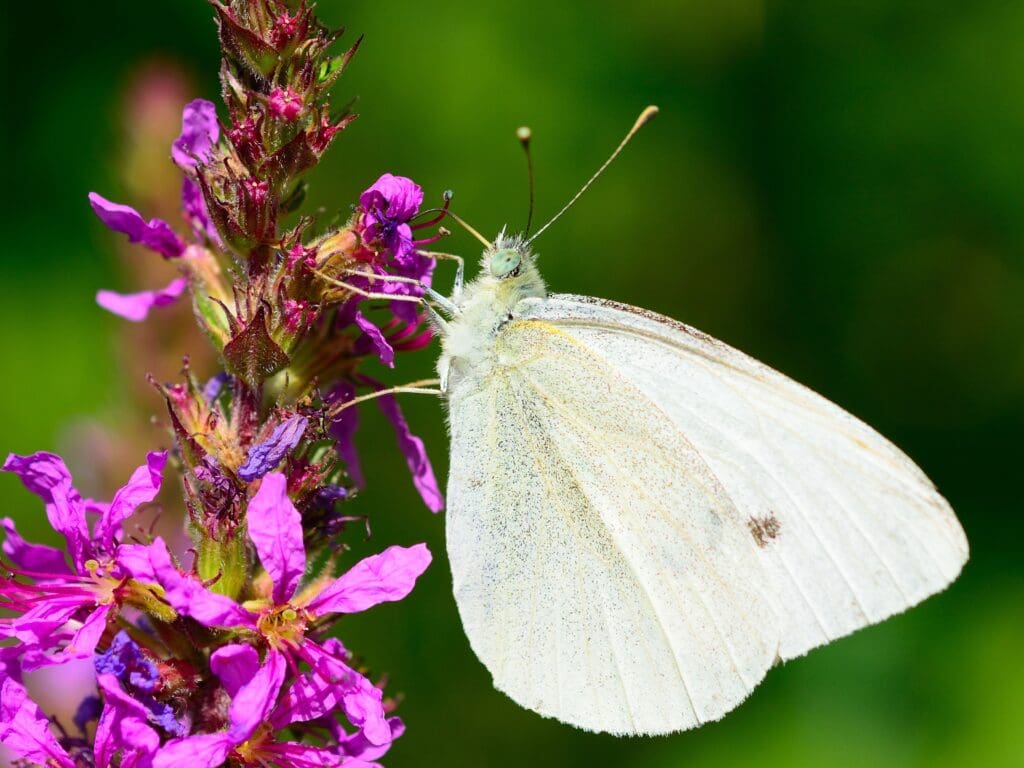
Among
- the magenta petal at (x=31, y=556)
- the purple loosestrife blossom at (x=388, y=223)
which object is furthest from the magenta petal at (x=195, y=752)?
the purple loosestrife blossom at (x=388, y=223)

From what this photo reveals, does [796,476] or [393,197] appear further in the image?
[796,476]

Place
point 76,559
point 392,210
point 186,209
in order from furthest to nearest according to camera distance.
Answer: point 186,209, point 392,210, point 76,559

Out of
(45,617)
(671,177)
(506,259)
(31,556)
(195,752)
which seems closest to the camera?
(195,752)

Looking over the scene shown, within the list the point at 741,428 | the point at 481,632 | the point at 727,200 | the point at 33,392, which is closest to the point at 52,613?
the point at 481,632

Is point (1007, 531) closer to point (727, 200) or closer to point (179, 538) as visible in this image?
point (727, 200)

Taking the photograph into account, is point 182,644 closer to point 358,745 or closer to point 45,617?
point 45,617

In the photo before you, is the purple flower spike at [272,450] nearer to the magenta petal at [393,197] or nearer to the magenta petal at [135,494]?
the magenta petal at [135,494]

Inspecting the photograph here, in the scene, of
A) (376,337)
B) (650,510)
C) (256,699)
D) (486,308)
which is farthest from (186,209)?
(650,510)

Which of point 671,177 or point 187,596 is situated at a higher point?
point 671,177
